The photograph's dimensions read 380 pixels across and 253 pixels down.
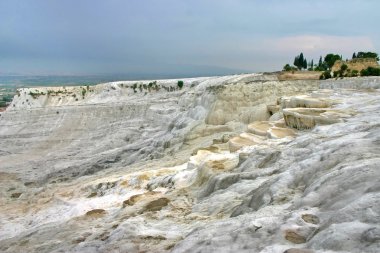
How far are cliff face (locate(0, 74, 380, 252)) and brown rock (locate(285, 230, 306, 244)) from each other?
0.02 metres

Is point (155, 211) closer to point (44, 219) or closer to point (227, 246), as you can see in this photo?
point (227, 246)

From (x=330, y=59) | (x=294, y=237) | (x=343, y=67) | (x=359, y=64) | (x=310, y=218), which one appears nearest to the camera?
(x=294, y=237)

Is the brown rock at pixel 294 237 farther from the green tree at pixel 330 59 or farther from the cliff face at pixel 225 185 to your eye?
the green tree at pixel 330 59

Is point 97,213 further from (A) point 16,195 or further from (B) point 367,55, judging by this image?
(B) point 367,55

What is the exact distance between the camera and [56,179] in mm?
35469

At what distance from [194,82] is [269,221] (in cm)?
6683

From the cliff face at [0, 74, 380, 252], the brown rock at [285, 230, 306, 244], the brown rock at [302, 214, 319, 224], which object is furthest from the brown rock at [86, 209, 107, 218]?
the brown rock at [285, 230, 306, 244]

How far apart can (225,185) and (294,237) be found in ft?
23.4

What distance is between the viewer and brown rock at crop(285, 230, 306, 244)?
9.25 metres

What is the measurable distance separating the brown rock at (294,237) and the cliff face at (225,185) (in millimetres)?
20

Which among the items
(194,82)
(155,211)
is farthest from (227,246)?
(194,82)

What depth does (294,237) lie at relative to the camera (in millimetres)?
9352

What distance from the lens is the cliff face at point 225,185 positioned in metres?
9.95

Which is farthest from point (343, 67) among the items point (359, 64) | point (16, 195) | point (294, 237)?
point (294, 237)
